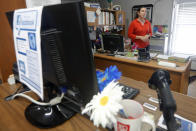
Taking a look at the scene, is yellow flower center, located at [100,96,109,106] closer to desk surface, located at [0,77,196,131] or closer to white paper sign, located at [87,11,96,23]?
desk surface, located at [0,77,196,131]

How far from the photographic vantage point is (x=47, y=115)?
2.32ft

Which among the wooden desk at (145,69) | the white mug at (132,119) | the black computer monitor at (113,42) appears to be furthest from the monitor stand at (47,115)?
the black computer monitor at (113,42)

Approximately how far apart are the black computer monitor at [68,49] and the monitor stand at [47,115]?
0.04ft

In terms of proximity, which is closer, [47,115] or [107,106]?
[107,106]

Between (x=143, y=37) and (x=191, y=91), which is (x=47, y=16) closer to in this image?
(x=143, y=37)

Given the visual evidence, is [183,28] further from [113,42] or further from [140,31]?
[113,42]

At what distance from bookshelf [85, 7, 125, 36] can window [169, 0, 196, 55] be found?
136cm

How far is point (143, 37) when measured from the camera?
2744 millimetres

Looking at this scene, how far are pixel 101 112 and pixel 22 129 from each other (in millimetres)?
498

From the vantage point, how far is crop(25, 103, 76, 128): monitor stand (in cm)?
67

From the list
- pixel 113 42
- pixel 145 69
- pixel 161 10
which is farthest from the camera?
pixel 161 10

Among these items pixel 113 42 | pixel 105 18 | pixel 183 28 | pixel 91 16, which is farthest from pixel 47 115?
pixel 183 28

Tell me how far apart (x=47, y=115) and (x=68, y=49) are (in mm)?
408

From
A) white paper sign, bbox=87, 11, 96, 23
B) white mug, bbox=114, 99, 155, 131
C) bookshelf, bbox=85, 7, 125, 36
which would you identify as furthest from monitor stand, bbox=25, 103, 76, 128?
white paper sign, bbox=87, 11, 96, 23
